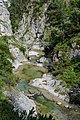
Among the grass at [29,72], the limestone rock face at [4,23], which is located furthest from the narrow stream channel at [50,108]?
the limestone rock face at [4,23]

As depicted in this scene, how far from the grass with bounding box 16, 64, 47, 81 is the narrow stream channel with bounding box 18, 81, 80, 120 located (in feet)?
26.6

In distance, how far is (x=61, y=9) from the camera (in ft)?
260

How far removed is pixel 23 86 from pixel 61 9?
144ft

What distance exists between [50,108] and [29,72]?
18223 mm

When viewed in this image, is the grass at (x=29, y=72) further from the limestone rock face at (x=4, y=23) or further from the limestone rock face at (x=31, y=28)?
the limestone rock face at (x=31, y=28)

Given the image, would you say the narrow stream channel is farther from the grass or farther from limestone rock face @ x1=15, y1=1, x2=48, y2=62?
limestone rock face @ x1=15, y1=1, x2=48, y2=62

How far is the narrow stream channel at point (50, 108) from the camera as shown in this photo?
30.4 meters

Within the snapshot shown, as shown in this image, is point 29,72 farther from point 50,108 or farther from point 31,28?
point 31,28

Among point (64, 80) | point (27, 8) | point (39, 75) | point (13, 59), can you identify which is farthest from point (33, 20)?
point (64, 80)

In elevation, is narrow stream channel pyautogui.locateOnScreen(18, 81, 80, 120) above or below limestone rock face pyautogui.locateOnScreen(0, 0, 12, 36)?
above

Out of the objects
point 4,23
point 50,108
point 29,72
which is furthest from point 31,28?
point 50,108

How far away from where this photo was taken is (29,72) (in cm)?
5003

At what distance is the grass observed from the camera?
4732 cm

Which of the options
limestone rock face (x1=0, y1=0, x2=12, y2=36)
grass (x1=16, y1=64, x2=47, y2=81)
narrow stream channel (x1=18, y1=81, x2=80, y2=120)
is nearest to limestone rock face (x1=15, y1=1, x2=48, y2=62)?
limestone rock face (x1=0, y1=0, x2=12, y2=36)
